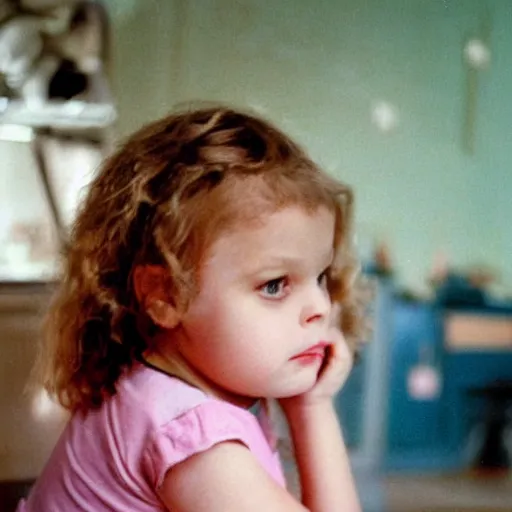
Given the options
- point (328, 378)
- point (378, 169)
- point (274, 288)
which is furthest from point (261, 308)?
point (378, 169)

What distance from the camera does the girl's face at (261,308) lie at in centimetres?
74

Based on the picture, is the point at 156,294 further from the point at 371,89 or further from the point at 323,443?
the point at 371,89

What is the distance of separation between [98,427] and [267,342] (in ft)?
0.53

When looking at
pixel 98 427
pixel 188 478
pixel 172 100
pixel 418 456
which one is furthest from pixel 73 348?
pixel 418 456

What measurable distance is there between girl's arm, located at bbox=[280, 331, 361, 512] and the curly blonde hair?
3.7 inches

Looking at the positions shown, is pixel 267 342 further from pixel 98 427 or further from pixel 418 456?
pixel 418 456

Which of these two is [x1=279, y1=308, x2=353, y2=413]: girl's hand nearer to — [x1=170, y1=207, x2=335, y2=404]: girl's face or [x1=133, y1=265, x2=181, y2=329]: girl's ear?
[x1=170, y1=207, x2=335, y2=404]: girl's face

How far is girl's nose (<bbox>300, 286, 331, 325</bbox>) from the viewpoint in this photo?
0.77 meters

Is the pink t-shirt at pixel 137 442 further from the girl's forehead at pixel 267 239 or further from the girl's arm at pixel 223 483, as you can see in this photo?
the girl's forehead at pixel 267 239

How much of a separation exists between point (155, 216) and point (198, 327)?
101 mm

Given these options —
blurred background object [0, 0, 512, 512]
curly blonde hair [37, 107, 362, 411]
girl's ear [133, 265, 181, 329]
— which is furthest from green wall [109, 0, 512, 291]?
girl's ear [133, 265, 181, 329]

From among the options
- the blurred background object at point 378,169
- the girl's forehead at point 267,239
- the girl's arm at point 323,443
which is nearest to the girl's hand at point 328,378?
the girl's arm at point 323,443

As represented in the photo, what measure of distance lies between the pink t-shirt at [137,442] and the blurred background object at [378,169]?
1.03 ft

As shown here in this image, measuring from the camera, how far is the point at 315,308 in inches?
30.3
